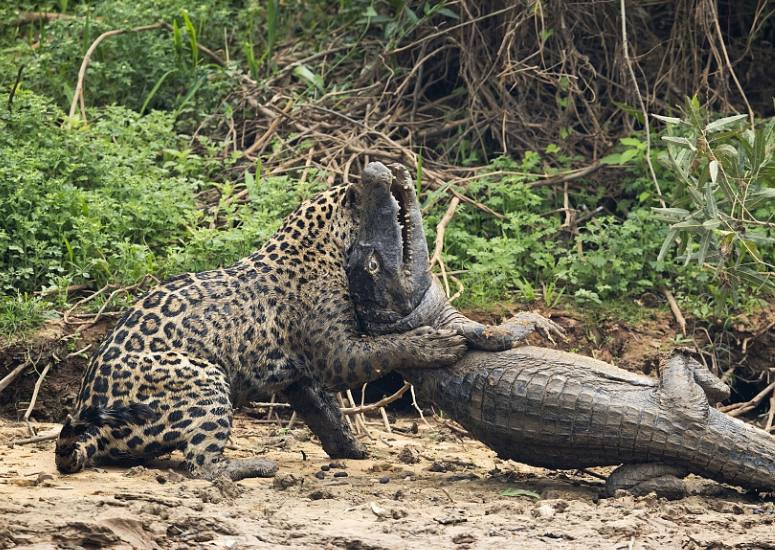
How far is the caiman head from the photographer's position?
7.34 m

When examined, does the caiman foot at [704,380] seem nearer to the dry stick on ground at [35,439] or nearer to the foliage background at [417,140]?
the foliage background at [417,140]

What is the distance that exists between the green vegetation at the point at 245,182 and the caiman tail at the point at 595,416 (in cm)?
167

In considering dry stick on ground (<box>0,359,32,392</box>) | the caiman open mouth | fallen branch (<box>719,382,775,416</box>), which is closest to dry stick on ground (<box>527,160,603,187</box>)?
fallen branch (<box>719,382,775,416</box>)

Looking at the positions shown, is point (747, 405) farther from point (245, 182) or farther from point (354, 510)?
point (245, 182)

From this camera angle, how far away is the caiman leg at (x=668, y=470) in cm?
652

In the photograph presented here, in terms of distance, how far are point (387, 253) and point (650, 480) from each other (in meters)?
2.08

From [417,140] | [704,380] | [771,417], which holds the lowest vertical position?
[771,417]

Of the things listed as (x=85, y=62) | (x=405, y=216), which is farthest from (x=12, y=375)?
(x=85, y=62)

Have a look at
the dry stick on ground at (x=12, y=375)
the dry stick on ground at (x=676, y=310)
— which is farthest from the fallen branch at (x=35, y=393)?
the dry stick on ground at (x=676, y=310)

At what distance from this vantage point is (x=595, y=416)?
21.7ft

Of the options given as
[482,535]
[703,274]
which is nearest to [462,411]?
[482,535]

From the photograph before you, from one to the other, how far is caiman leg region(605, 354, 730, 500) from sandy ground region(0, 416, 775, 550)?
0.12m

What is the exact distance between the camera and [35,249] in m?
9.04

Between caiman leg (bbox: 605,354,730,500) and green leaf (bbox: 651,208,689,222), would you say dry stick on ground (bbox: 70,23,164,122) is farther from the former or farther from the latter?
caiman leg (bbox: 605,354,730,500)
